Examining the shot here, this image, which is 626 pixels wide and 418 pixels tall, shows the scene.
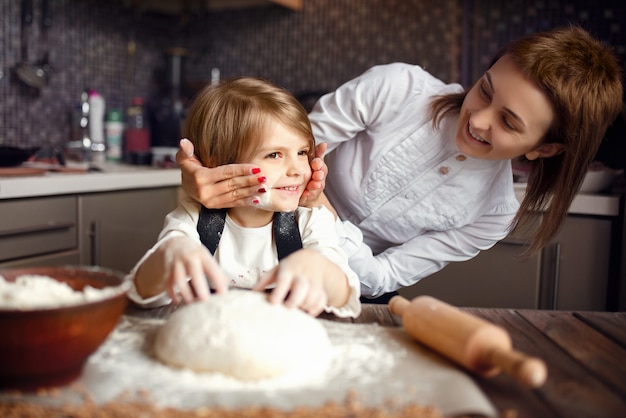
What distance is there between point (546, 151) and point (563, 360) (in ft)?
2.01

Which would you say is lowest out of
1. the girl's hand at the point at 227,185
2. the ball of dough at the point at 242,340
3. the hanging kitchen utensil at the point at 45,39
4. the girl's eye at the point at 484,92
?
the ball of dough at the point at 242,340

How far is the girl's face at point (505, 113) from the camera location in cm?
108

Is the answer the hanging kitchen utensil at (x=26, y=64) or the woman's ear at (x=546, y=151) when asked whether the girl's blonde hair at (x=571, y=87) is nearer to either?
the woman's ear at (x=546, y=151)

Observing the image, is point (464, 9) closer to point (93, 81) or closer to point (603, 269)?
point (603, 269)

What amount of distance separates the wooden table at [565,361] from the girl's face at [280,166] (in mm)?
227

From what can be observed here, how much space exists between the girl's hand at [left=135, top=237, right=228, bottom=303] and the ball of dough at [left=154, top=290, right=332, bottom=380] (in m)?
0.03

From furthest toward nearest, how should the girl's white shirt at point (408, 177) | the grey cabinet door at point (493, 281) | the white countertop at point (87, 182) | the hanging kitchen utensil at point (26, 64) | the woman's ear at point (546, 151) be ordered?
the hanging kitchen utensil at point (26, 64), the grey cabinet door at point (493, 281), the white countertop at point (87, 182), the girl's white shirt at point (408, 177), the woman's ear at point (546, 151)

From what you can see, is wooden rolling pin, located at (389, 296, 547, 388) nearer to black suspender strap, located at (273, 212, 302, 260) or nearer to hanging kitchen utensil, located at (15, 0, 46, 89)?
black suspender strap, located at (273, 212, 302, 260)

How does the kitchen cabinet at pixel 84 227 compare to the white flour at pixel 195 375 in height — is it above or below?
below

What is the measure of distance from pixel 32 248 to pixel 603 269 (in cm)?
171

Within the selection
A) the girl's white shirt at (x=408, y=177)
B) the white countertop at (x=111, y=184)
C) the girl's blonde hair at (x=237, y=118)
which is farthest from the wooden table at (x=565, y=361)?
the white countertop at (x=111, y=184)

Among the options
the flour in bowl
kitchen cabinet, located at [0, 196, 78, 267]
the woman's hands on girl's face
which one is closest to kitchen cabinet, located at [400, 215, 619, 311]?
kitchen cabinet, located at [0, 196, 78, 267]

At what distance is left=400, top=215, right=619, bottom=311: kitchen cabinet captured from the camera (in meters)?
1.93

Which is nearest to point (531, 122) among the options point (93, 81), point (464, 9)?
point (464, 9)
